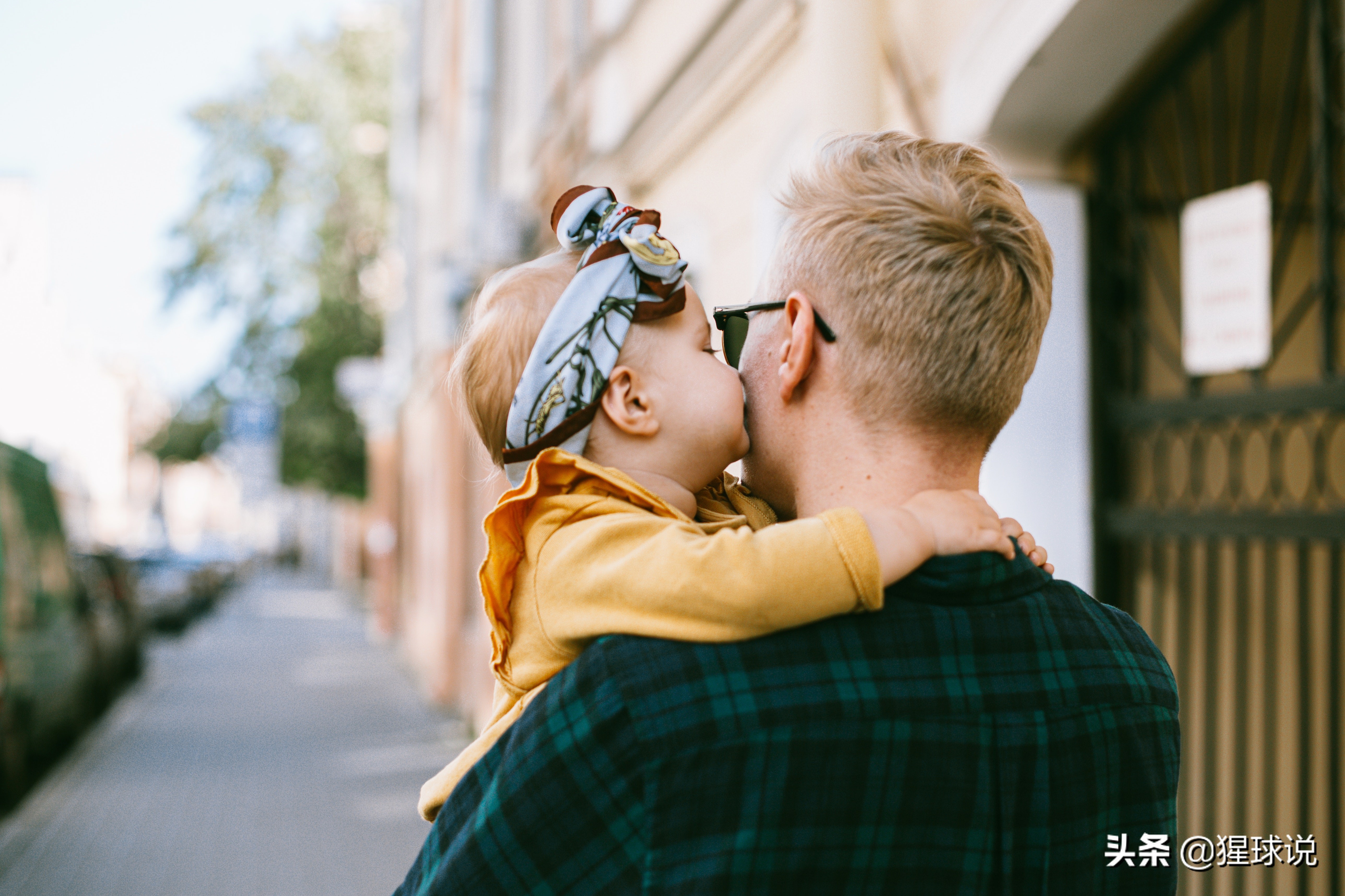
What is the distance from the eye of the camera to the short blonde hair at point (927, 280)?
52.4 inches

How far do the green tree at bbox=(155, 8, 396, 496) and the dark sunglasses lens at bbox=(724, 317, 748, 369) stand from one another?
2479 centimetres

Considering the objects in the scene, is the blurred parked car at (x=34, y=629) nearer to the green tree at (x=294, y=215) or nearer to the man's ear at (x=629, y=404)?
the man's ear at (x=629, y=404)

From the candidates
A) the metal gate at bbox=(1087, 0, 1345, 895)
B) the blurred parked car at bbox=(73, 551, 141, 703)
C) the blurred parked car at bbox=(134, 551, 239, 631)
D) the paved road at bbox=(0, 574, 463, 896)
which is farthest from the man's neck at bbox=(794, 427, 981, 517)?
the blurred parked car at bbox=(134, 551, 239, 631)

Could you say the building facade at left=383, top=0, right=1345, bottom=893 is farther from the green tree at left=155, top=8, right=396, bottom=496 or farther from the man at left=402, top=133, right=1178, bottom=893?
the green tree at left=155, top=8, right=396, bottom=496

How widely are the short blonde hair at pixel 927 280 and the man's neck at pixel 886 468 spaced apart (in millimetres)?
27

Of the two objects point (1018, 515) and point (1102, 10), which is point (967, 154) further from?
point (1018, 515)

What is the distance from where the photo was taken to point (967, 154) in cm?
144

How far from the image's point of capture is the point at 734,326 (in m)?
1.66

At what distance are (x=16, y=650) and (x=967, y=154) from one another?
839 centimetres

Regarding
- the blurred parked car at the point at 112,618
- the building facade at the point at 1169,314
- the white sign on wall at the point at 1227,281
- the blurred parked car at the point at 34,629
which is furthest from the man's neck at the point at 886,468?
the blurred parked car at the point at 112,618

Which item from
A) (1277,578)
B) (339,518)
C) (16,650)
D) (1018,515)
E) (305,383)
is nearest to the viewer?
(1018,515)

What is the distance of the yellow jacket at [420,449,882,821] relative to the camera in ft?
3.92

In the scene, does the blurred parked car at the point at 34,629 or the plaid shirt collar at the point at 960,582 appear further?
the blurred parked car at the point at 34,629

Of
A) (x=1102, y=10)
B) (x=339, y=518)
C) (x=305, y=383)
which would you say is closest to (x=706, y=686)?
Result: (x=1102, y=10)
